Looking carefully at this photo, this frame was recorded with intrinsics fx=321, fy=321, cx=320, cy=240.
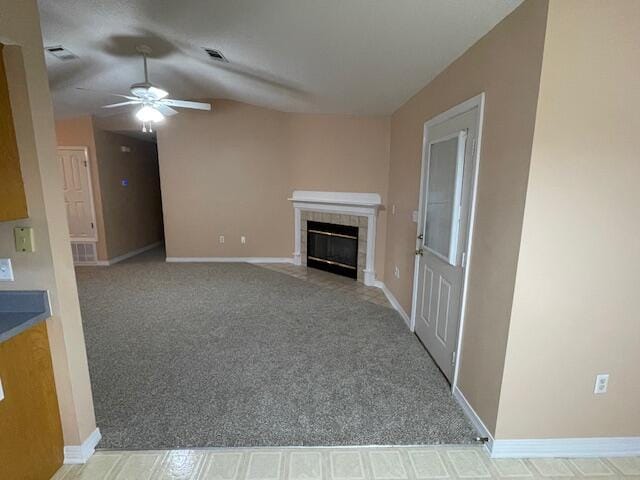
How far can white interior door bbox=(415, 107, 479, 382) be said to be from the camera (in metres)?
2.19

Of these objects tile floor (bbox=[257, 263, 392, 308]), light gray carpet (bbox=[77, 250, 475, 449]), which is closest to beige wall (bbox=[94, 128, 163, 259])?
light gray carpet (bbox=[77, 250, 475, 449])

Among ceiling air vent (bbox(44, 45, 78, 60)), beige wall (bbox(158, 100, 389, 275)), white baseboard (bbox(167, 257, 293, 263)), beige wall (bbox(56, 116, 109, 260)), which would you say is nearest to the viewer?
ceiling air vent (bbox(44, 45, 78, 60))

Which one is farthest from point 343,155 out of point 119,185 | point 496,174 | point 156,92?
point 119,185

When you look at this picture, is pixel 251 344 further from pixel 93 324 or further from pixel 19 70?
pixel 19 70

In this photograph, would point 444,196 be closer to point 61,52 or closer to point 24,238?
point 24,238

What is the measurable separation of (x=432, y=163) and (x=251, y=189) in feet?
12.0

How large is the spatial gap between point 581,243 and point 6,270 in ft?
9.34

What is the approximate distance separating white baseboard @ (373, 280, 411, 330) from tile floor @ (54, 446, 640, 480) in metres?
1.66

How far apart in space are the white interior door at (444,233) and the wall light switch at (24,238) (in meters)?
2.43

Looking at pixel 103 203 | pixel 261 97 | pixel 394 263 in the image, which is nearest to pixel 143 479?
pixel 394 263

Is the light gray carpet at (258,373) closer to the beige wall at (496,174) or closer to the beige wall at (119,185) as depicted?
the beige wall at (496,174)

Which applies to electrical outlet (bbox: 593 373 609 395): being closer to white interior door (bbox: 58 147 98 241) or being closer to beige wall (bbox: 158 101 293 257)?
beige wall (bbox: 158 101 293 257)

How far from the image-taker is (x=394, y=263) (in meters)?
4.10

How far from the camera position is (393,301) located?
4.05 meters
